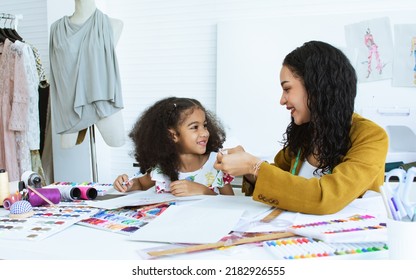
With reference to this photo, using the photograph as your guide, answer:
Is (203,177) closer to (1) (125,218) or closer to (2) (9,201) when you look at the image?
(1) (125,218)

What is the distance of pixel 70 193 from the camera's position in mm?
1506

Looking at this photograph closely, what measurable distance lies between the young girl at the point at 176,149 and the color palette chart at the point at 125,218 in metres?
0.43

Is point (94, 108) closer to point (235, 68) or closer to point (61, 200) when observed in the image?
point (235, 68)

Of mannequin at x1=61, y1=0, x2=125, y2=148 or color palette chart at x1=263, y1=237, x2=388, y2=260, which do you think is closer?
color palette chart at x1=263, y1=237, x2=388, y2=260

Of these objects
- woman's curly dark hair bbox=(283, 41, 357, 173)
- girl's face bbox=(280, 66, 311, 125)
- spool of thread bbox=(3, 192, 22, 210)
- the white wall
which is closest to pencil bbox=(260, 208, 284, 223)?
woman's curly dark hair bbox=(283, 41, 357, 173)

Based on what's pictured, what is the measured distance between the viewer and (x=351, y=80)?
4.57ft

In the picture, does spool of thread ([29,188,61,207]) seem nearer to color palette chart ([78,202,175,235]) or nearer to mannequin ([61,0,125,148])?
color palette chart ([78,202,175,235])

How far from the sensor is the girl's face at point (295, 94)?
4.68 ft

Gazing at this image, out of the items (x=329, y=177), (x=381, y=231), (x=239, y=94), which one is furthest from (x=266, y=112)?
(x=381, y=231)

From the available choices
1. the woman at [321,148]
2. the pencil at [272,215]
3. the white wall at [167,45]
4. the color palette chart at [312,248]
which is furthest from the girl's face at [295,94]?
the white wall at [167,45]

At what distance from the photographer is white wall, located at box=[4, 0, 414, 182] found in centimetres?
341

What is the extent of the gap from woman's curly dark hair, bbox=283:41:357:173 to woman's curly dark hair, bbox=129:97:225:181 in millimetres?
645

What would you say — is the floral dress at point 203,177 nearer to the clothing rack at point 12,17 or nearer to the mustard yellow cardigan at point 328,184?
the mustard yellow cardigan at point 328,184

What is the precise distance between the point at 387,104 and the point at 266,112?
86cm
